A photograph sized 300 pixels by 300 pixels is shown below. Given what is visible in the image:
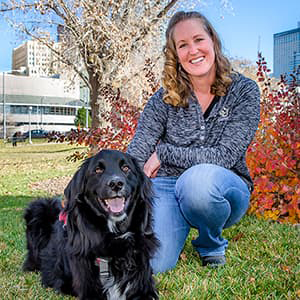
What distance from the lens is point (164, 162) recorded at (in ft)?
9.47

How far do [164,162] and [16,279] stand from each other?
4.26 ft

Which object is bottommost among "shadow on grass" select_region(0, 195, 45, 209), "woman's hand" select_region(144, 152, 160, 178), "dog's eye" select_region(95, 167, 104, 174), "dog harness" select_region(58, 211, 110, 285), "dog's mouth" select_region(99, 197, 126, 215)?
"shadow on grass" select_region(0, 195, 45, 209)

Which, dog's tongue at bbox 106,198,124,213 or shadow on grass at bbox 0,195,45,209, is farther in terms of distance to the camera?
shadow on grass at bbox 0,195,45,209

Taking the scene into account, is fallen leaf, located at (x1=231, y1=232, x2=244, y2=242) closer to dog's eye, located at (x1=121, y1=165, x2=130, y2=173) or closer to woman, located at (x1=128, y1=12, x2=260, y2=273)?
woman, located at (x1=128, y1=12, x2=260, y2=273)

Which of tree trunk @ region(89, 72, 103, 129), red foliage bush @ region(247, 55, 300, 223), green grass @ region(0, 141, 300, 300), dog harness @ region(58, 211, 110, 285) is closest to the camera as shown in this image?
dog harness @ region(58, 211, 110, 285)

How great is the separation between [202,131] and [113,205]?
3.34 ft

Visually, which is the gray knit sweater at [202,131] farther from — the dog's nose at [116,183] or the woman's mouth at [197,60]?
the dog's nose at [116,183]

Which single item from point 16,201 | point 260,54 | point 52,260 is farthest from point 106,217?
point 16,201

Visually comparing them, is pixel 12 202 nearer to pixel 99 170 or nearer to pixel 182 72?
pixel 182 72

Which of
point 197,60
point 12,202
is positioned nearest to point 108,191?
point 197,60

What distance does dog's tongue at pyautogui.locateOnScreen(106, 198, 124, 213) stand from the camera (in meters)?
2.13

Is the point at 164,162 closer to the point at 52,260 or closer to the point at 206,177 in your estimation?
the point at 206,177

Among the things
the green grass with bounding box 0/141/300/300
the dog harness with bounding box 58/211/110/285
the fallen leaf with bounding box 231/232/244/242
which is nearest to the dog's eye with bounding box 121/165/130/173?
the dog harness with bounding box 58/211/110/285

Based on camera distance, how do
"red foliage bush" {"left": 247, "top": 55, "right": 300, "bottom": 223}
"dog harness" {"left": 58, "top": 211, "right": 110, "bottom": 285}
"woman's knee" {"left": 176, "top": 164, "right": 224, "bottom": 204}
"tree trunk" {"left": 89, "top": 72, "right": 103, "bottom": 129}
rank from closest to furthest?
"dog harness" {"left": 58, "top": 211, "right": 110, "bottom": 285}, "woman's knee" {"left": 176, "top": 164, "right": 224, "bottom": 204}, "red foliage bush" {"left": 247, "top": 55, "right": 300, "bottom": 223}, "tree trunk" {"left": 89, "top": 72, "right": 103, "bottom": 129}
